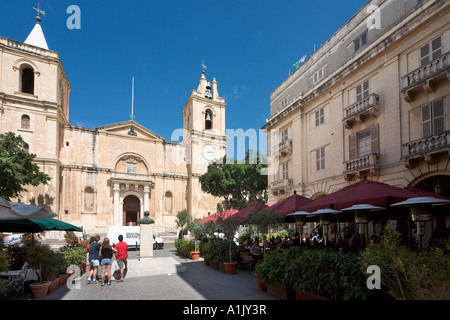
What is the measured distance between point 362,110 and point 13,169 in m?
25.1

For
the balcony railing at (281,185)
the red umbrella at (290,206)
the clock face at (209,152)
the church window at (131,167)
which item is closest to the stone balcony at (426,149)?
the red umbrella at (290,206)

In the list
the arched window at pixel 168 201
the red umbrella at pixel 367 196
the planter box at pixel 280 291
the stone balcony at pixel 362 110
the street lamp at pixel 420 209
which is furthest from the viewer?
the arched window at pixel 168 201

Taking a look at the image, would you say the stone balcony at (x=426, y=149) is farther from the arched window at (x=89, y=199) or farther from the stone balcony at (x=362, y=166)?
the arched window at (x=89, y=199)

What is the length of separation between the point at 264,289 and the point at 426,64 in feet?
36.0

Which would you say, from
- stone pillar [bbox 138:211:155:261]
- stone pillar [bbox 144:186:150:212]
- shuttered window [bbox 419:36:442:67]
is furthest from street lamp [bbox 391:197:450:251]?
stone pillar [bbox 144:186:150:212]

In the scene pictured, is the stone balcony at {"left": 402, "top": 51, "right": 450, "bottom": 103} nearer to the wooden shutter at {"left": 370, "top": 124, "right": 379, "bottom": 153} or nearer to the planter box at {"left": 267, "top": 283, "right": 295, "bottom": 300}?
the wooden shutter at {"left": 370, "top": 124, "right": 379, "bottom": 153}

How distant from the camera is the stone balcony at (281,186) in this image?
2153 cm

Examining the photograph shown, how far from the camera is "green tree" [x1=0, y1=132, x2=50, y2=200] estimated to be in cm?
2272

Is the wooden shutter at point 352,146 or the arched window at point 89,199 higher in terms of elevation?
the wooden shutter at point 352,146

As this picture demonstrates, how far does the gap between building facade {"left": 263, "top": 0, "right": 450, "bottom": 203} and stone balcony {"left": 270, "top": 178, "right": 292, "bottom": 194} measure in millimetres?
77

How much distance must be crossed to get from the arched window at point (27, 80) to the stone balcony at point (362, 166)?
Result: 34747 millimetres

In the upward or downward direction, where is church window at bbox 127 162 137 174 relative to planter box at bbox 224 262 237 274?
upward
